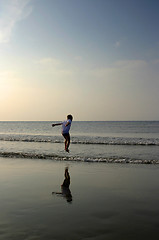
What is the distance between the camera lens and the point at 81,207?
5.48 meters

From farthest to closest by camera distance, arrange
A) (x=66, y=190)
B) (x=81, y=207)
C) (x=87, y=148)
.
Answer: (x=87, y=148) → (x=66, y=190) → (x=81, y=207)

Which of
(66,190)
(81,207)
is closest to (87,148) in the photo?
(66,190)

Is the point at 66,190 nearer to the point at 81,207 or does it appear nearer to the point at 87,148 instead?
the point at 81,207

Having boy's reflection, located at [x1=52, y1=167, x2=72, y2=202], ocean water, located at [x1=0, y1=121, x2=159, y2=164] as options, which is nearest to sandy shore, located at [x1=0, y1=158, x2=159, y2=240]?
boy's reflection, located at [x1=52, y1=167, x2=72, y2=202]

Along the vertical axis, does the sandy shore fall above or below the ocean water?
below

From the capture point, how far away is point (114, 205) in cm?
567

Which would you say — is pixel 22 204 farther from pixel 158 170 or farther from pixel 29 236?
pixel 158 170

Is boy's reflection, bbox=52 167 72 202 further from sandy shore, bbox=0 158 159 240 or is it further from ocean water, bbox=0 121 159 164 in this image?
ocean water, bbox=0 121 159 164

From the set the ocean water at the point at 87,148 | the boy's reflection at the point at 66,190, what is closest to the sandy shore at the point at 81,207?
the boy's reflection at the point at 66,190

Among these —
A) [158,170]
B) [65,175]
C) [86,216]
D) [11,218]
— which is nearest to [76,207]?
[86,216]

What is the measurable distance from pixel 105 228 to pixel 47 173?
5.23m

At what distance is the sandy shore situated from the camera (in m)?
4.22

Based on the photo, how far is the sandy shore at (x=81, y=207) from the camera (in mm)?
4223

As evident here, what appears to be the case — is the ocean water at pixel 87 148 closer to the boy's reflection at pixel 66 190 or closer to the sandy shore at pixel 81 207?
the sandy shore at pixel 81 207
